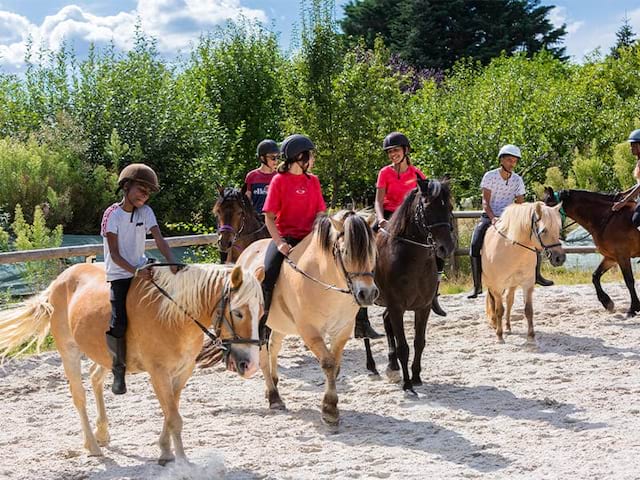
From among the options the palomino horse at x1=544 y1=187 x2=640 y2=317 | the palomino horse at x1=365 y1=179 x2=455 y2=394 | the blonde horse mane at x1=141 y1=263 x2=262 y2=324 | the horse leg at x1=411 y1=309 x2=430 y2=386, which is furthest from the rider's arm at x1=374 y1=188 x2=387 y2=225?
the palomino horse at x1=544 y1=187 x2=640 y2=317

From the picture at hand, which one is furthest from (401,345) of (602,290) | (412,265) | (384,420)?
(602,290)

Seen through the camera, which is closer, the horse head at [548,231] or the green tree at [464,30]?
the horse head at [548,231]

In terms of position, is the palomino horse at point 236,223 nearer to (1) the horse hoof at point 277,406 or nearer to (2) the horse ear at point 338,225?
(1) the horse hoof at point 277,406

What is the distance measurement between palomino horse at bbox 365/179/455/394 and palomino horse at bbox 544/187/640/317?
13.7 ft

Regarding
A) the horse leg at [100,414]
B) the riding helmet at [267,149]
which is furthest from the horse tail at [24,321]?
the riding helmet at [267,149]

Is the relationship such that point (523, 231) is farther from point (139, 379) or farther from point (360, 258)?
point (139, 379)

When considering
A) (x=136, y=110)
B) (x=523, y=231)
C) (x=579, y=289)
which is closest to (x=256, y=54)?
(x=136, y=110)

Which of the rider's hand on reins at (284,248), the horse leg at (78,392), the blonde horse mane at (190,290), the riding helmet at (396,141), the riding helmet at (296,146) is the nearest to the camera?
the blonde horse mane at (190,290)

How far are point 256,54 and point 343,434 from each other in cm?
1794

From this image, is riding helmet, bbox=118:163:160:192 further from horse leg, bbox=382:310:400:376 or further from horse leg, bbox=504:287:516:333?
horse leg, bbox=504:287:516:333

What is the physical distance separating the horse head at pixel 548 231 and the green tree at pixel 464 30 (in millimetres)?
32770

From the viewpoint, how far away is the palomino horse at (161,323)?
4.52 m

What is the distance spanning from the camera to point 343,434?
5.68 meters

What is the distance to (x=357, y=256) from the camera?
5.50m
